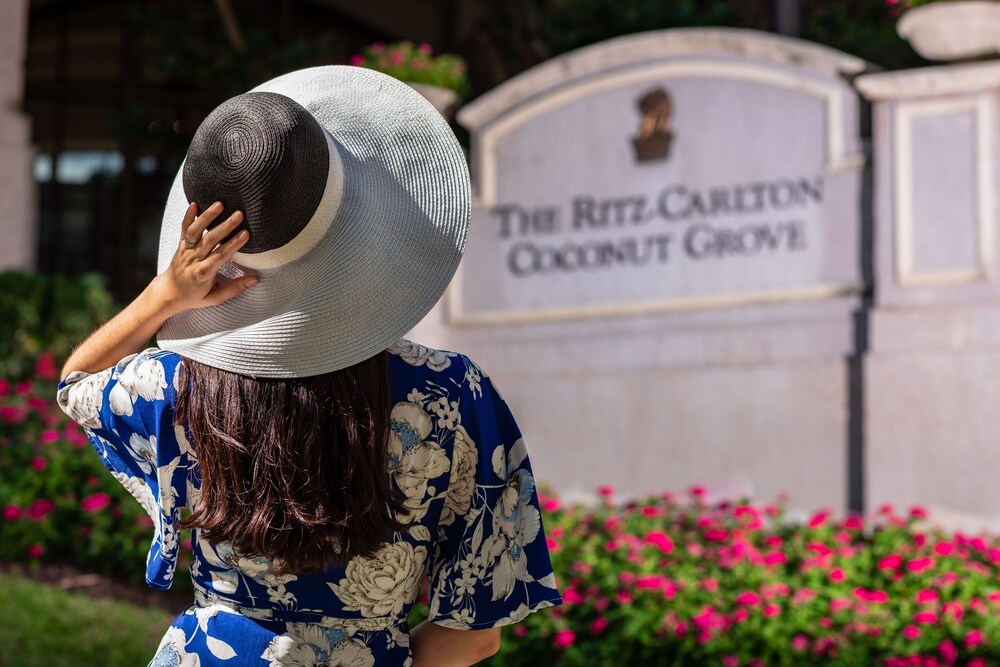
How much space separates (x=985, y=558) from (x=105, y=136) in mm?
10895

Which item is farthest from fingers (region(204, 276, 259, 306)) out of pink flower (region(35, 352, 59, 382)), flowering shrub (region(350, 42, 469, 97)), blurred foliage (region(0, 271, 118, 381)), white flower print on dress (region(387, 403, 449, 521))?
blurred foliage (region(0, 271, 118, 381))

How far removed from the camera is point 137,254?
42.9 feet

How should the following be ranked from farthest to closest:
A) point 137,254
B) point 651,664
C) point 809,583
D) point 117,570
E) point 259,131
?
point 137,254 → point 117,570 → point 809,583 → point 651,664 → point 259,131

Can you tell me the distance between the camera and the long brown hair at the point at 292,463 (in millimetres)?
1525

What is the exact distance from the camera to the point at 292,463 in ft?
4.99

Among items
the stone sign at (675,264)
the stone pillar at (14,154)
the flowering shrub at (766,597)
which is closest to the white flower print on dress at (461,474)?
the flowering shrub at (766,597)

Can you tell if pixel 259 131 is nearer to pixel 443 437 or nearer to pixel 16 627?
pixel 443 437

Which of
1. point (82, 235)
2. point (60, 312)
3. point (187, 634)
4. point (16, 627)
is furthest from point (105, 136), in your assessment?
point (187, 634)

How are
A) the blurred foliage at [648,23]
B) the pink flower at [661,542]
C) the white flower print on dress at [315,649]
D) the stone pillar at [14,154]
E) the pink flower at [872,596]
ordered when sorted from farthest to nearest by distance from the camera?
the stone pillar at [14,154] < the blurred foliage at [648,23] < the pink flower at [661,542] < the pink flower at [872,596] < the white flower print on dress at [315,649]

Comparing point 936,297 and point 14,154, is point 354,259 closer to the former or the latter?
point 936,297

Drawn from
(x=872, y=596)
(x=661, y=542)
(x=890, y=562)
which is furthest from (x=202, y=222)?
(x=890, y=562)

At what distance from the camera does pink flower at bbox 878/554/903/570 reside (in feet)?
17.0

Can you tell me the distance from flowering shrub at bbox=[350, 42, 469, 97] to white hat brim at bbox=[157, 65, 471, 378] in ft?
21.2

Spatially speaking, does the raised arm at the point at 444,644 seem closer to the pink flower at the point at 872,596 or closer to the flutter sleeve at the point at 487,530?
the flutter sleeve at the point at 487,530
